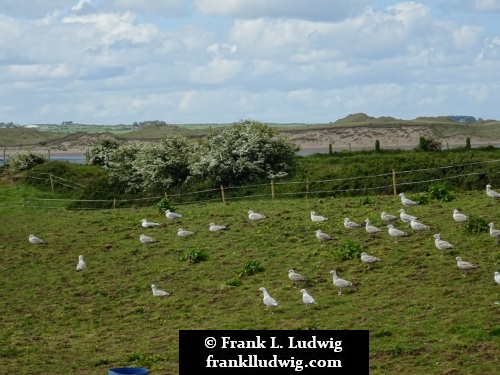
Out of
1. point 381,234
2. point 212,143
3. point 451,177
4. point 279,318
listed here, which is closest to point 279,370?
point 279,318

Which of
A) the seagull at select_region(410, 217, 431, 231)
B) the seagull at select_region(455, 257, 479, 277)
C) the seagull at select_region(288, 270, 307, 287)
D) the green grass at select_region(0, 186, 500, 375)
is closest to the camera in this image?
the green grass at select_region(0, 186, 500, 375)

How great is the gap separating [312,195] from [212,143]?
11465 millimetres

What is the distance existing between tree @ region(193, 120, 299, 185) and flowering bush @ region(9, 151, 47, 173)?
811 inches

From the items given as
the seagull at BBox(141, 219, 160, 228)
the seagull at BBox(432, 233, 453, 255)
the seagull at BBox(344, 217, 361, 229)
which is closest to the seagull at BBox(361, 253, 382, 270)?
the seagull at BBox(432, 233, 453, 255)

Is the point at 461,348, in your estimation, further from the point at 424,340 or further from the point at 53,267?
the point at 53,267

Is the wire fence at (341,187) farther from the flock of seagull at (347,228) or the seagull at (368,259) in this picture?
the seagull at (368,259)

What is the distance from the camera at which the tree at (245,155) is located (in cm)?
5369

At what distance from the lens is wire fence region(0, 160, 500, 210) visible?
43.0m

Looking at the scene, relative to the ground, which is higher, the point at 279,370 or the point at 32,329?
the point at 279,370

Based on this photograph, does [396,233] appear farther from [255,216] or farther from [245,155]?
[245,155]

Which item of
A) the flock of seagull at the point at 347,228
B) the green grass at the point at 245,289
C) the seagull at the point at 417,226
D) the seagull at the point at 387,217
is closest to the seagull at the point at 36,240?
the flock of seagull at the point at 347,228

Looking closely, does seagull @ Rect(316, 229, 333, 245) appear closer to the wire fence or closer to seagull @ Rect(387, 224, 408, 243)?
seagull @ Rect(387, 224, 408, 243)

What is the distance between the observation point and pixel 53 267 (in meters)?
33.6

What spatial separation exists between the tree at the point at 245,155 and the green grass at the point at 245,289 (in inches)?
524
